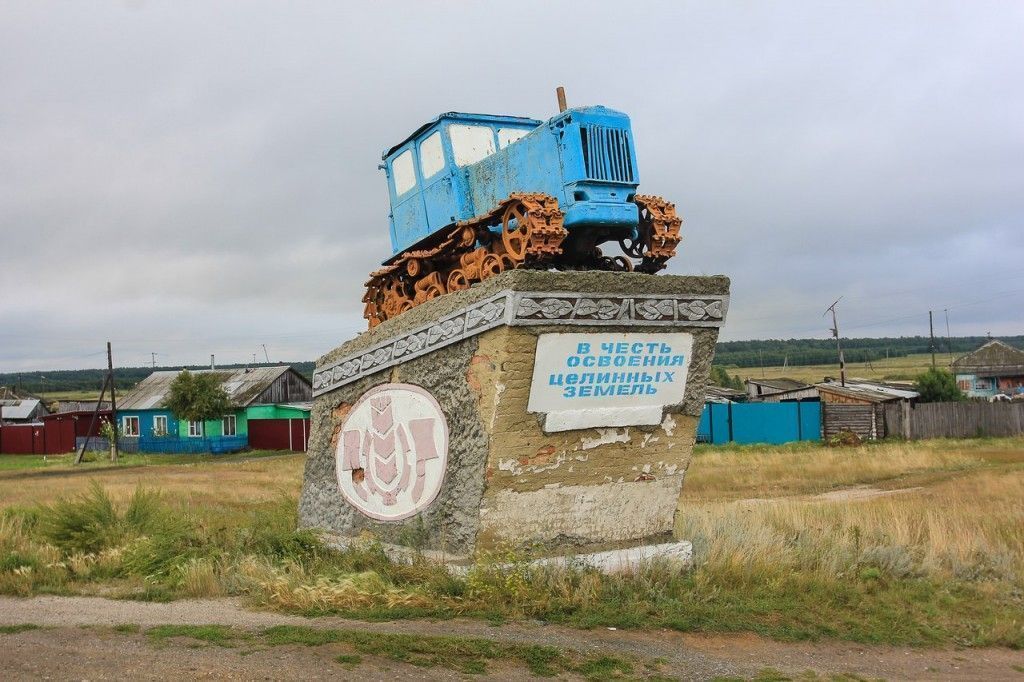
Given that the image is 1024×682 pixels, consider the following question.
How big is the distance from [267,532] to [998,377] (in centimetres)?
6484

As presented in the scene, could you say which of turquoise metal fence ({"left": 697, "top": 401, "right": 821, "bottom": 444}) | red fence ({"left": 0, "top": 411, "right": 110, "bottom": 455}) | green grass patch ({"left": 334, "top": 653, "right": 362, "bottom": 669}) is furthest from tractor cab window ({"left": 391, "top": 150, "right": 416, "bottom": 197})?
red fence ({"left": 0, "top": 411, "right": 110, "bottom": 455})

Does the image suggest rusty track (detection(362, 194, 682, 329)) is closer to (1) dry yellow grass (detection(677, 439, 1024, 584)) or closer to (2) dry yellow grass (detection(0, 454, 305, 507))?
(1) dry yellow grass (detection(677, 439, 1024, 584))

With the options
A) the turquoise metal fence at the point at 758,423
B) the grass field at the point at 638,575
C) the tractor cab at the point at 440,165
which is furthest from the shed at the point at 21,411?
the tractor cab at the point at 440,165

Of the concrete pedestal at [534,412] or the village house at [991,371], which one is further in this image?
the village house at [991,371]

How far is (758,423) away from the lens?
3866cm

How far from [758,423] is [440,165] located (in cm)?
2962

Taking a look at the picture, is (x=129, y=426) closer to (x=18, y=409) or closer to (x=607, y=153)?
(x=18, y=409)

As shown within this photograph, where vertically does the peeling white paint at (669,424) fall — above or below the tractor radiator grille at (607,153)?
below

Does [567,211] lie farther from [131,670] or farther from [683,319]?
[131,670]

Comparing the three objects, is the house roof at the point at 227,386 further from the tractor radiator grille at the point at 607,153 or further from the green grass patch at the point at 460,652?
the green grass patch at the point at 460,652

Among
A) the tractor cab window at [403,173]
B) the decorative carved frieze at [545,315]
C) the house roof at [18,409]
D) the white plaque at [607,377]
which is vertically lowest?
the white plaque at [607,377]

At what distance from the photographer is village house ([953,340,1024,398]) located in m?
63.7

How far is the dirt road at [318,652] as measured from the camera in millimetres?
6609

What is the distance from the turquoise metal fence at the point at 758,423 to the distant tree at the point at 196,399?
75.4 feet
